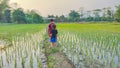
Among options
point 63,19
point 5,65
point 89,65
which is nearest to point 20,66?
point 5,65

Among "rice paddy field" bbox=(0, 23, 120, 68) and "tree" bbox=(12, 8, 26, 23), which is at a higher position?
"tree" bbox=(12, 8, 26, 23)

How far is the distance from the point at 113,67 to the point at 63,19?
76.1 metres

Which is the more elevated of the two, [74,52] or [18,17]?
[18,17]

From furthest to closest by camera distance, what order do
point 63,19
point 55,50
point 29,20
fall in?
1. point 63,19
2. point 29,20
3. point 55,50

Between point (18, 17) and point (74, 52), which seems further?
point (18, 17)

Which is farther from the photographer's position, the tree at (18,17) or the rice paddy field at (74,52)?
the tree at (18,17)

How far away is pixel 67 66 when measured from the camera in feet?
21.3

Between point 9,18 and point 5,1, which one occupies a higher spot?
point 5,1

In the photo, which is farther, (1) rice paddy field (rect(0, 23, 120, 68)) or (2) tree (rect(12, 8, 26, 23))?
(2) tree (rect(12, 8, 26, 23))

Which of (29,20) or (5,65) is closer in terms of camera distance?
(5,65)

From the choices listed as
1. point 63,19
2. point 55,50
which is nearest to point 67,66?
point 55,50

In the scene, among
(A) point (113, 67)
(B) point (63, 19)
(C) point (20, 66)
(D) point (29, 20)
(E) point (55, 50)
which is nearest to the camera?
(A) point (113, 67)

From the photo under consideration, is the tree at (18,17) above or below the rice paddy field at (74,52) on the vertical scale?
above

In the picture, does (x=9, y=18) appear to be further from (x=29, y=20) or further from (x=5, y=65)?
(x=5, y=65)
